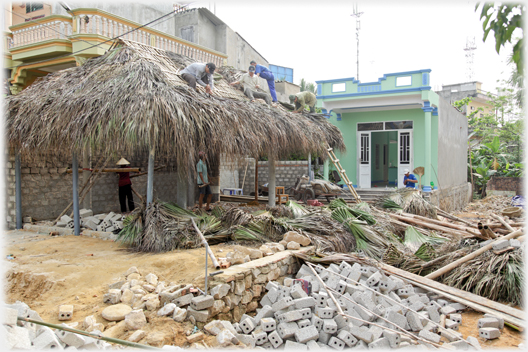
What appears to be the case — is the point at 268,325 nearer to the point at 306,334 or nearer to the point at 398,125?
the point at 306,334

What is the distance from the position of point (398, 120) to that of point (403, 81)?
172 cm

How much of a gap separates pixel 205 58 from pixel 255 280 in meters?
10.3

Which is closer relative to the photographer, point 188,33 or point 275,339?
point 275,339

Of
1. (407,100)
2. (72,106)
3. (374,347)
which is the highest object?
(407,100)

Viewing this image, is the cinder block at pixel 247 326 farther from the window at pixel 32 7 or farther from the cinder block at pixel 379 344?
the window at pixel 32 7

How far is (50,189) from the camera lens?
1016 cm

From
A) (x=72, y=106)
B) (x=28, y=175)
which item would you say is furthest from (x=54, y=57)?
(x=72, y=106)

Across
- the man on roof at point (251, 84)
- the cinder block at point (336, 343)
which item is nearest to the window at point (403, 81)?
the man on roof at point (251, 84)

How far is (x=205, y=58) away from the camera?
45.7 feet

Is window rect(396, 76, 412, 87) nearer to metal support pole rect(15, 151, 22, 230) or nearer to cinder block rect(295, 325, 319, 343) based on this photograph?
cinder block rect(295, 325, 319, 343)

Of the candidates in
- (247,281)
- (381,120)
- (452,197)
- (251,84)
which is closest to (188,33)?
(251,84)

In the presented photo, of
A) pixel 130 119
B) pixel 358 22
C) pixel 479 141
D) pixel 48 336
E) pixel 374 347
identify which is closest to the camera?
pixel 48 336

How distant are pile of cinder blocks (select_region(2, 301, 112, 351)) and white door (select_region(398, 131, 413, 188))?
43.7 feet

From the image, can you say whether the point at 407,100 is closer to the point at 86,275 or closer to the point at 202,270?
the point at 202,270
